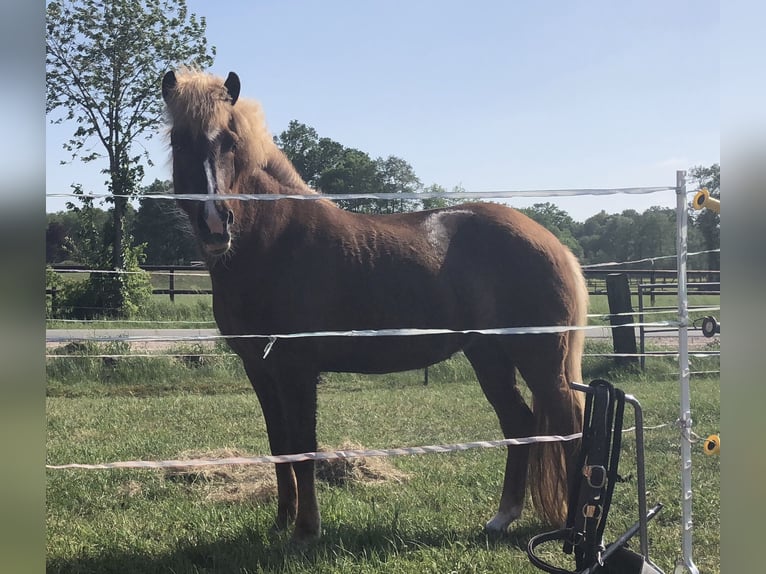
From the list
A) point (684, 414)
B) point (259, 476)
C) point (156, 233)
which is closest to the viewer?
point (684, 414)

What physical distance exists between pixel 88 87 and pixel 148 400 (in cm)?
395

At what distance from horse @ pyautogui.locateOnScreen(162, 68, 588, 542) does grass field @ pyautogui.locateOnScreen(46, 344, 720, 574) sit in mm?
309

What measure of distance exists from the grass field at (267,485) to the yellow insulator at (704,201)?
1.81m

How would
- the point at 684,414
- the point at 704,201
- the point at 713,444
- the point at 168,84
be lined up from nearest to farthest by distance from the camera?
the point at 713,444 < the point at 684,414 < the point at 704,201 < the point at 168,84

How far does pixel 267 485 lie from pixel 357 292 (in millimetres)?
1744

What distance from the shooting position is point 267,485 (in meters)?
3.91

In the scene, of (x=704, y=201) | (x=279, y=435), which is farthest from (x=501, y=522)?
(x=704, y=201)

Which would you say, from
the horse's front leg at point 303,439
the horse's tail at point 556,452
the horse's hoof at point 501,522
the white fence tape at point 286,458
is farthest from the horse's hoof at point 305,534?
the horse's tail at point 556,452

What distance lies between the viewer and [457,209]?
3418 mm

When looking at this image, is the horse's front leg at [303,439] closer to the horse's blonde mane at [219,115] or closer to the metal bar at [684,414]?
the horse's blonde mane at [219,115]

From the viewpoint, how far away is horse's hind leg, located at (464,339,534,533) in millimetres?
3234

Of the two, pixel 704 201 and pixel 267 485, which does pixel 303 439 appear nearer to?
pixel 267 485
